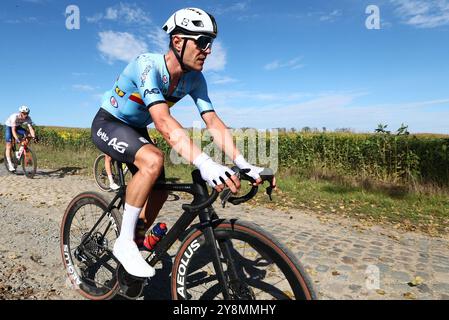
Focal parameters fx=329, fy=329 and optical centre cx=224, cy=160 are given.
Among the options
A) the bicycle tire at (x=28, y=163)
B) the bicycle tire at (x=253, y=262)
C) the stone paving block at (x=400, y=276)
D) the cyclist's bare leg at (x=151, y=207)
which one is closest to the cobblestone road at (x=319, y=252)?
the stone paving block at (x=400, y=276)

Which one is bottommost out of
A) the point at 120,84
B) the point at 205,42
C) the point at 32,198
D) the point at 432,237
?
the point at 432,237

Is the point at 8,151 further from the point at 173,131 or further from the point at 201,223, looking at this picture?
the point at 201,223


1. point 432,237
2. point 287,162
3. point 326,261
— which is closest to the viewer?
point 326,261

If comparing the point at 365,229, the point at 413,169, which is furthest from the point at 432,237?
the point at 413,169

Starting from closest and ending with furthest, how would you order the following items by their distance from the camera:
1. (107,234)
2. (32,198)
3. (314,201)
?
(107,234), (32,198), (314,201)

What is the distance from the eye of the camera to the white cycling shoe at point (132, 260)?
2566 mm

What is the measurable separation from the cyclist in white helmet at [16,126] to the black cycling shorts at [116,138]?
10308 mm

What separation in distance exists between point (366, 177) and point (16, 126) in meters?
13.4

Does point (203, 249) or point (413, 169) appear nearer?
point (203, 249)

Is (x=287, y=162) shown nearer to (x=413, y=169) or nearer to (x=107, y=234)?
(x=413, y=169)

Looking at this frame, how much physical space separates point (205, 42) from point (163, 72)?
0.45 m

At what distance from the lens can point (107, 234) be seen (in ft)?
11.3

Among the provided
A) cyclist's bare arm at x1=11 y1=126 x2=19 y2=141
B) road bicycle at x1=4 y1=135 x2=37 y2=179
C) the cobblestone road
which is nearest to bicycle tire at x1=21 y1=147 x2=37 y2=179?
road bicycle at x1=4 y1=135 x2=37 y2=179
